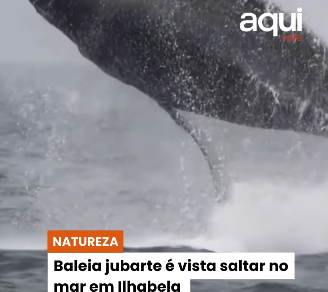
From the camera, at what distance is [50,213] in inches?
140

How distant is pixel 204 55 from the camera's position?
10.3 feet

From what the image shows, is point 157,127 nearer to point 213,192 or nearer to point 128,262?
point 213,192

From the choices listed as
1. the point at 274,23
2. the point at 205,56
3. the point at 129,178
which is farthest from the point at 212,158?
the point at 274,23

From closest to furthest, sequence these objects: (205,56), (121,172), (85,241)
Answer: (205,56), (85,241), (121,172)

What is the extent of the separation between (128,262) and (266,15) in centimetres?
178

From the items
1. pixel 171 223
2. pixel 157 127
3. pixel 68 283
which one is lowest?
pixel 68 283

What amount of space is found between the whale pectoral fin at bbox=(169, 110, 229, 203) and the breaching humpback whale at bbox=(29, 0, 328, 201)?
185 mm

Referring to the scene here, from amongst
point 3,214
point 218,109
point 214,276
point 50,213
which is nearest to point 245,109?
point 218,109

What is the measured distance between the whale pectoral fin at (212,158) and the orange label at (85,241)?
73 centimetres

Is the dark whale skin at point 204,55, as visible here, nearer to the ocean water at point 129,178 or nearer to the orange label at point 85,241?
the ocean water at point 129,178

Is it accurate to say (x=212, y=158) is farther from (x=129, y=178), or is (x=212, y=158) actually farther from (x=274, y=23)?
(x=274, y=23)

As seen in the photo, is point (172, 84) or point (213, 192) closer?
point (172, 84)

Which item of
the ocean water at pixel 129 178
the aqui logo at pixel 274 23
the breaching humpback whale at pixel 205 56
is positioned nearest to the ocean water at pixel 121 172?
the ocean water at pixel 129 178

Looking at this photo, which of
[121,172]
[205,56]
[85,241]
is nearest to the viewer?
[205,56]
